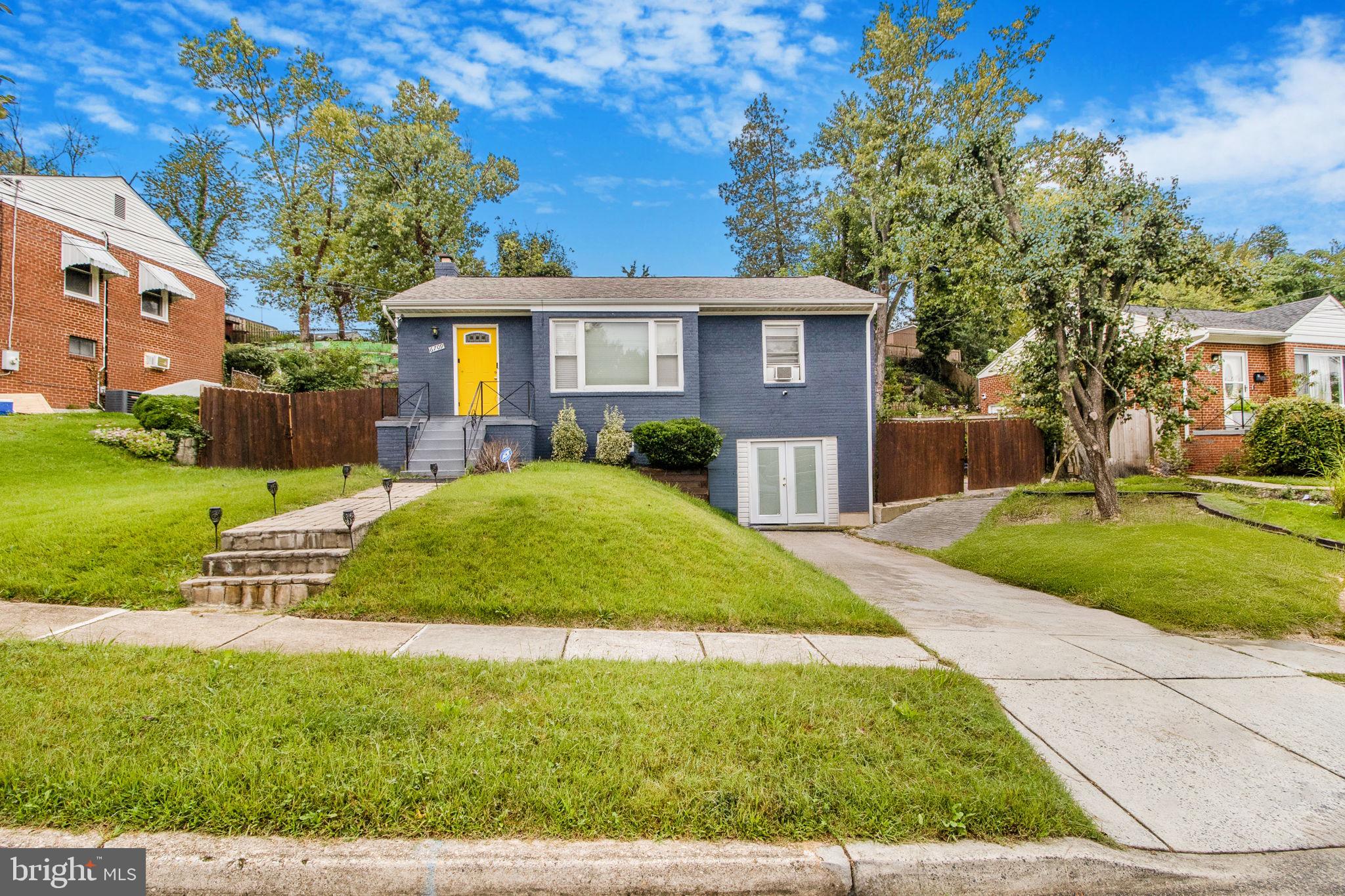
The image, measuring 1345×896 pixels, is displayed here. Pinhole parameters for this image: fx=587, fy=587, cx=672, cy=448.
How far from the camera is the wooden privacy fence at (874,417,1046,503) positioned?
15.1m

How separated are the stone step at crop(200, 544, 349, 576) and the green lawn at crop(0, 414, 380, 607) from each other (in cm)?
31

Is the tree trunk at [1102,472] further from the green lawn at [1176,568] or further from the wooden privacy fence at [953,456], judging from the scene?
the wooden privacy fence at [953,456]

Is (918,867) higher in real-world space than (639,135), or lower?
lower

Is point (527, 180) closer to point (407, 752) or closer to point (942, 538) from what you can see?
point (942, 538)

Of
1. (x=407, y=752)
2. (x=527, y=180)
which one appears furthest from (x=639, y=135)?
(x=407, y=752)

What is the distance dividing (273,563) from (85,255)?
16354 millimetres

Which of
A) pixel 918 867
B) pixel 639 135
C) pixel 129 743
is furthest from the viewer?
pixel 639 135

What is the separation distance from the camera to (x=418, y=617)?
5105mm

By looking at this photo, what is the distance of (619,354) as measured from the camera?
1344 cm

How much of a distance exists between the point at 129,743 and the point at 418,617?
2345mm

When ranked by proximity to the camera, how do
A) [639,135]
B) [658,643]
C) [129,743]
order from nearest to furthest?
[129,743] < [658,643] < [639,135]

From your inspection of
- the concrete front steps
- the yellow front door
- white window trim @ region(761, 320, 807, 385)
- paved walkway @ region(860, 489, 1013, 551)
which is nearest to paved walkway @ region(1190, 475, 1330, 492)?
paved walkway @ region(860, 489, 1013, 551)

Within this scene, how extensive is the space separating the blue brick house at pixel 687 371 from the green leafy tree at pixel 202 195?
2360 centimetres

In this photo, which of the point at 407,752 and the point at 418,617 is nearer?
the point at 407,752
